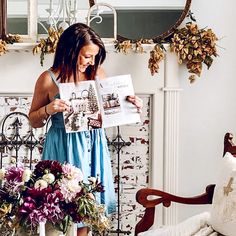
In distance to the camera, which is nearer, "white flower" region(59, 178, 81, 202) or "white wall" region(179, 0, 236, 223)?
"white flower" region(59, 178, 81, 202)

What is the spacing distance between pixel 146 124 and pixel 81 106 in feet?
2.19

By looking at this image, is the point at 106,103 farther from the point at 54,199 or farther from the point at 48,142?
the point at 54,199

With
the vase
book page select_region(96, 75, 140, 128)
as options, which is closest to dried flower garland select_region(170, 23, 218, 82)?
book page select_region(96, 75, 140, 128)

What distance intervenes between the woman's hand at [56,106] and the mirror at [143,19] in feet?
2.40

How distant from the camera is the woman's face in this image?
8.19 ft

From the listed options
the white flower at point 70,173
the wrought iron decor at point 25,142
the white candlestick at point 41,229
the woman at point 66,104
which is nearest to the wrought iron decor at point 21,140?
the wrought iron decor at point 25,142

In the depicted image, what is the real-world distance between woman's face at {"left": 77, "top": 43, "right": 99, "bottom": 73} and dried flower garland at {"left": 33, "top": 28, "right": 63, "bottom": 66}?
0.43 m

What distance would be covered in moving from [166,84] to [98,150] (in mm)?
678

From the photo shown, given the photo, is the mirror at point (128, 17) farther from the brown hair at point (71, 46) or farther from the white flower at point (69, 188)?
the white flower at point (69, 188)

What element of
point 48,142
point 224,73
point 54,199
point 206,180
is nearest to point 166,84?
point 224,73

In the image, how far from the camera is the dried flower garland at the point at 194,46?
9.58 ft

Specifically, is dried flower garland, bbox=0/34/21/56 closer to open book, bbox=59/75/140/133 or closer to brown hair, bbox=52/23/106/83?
brown hair, bbox=52/23/106/83

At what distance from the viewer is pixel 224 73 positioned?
10.0 feet

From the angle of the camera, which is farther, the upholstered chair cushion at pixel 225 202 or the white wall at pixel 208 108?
the white wall at pixel 208 108
